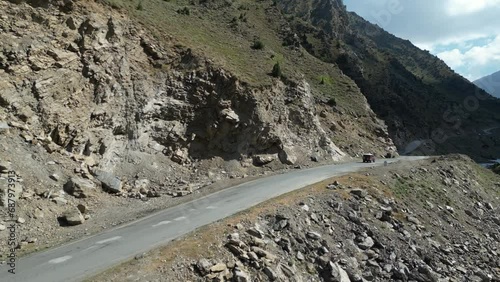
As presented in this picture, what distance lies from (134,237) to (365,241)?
10366 mm

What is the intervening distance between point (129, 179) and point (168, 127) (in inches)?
212

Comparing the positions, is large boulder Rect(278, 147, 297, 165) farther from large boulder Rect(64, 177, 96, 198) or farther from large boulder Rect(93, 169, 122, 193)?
large boulder Rect(64, 177, 96, 198)

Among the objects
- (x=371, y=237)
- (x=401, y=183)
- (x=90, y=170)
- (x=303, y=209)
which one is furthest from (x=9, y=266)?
(x=401, y=183)

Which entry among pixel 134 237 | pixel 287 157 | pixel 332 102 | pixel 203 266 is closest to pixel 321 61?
pixel 332 102

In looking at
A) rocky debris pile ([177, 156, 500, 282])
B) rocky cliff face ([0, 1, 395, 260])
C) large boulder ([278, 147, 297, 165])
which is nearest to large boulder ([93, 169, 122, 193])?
rocky cliff face ([0, 1, 395, 260])

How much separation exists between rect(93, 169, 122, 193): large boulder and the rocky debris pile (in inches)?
338

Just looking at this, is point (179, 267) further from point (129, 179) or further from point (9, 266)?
point (129, 179)

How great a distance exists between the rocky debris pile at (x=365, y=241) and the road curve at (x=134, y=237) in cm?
234

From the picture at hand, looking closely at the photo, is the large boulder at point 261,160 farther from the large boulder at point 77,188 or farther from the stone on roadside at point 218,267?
the stone on roadside at point 218,267

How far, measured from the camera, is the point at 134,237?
15.1 metres

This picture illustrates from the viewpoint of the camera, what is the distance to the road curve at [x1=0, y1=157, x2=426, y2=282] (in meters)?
12.1

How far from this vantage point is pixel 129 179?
22562 mm

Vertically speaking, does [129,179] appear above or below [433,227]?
below

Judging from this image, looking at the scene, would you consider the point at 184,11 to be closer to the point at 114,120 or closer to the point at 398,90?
the point at 114,120
